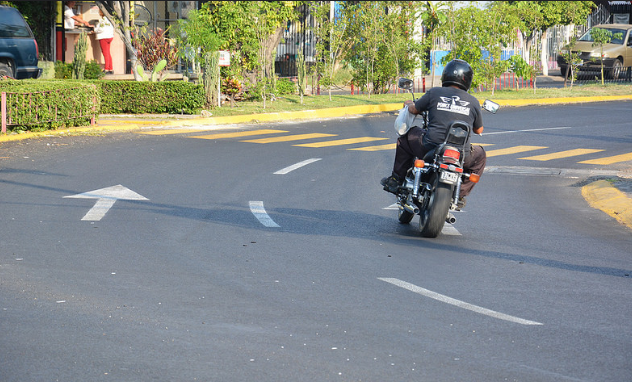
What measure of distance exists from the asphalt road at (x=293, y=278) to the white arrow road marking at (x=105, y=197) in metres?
0.04

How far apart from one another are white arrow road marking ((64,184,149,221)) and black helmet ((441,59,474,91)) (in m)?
3.84

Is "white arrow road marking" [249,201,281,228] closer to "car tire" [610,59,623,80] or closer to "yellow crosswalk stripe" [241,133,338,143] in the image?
"yellow crosswalk stripe" [241,133,338,143]

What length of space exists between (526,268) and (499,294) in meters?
1.00

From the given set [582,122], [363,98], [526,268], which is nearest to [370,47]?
[363,98]

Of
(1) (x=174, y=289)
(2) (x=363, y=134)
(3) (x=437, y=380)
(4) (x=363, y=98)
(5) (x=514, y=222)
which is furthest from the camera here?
(4) (x=363, y=98)

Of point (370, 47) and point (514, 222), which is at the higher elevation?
point (370, 47)

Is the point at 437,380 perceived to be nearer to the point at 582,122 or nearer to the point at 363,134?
the point at 363,134

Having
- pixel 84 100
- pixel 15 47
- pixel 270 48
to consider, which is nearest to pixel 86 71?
pixel 15 47

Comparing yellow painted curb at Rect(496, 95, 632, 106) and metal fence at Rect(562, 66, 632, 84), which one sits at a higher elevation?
metal fence at Rect(562, 66, 632, 84)

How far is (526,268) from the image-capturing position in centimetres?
715

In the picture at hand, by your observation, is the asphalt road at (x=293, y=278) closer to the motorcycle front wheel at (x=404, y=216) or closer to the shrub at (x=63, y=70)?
the motorcycle front wheel at (x=404, y=216)

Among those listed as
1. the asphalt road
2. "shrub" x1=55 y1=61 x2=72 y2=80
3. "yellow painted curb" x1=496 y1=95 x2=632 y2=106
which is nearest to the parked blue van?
"shrub" x1=55 y1=61 x2=72 y2=80

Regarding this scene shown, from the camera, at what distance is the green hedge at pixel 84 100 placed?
15812mm

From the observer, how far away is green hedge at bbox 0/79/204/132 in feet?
51.9
